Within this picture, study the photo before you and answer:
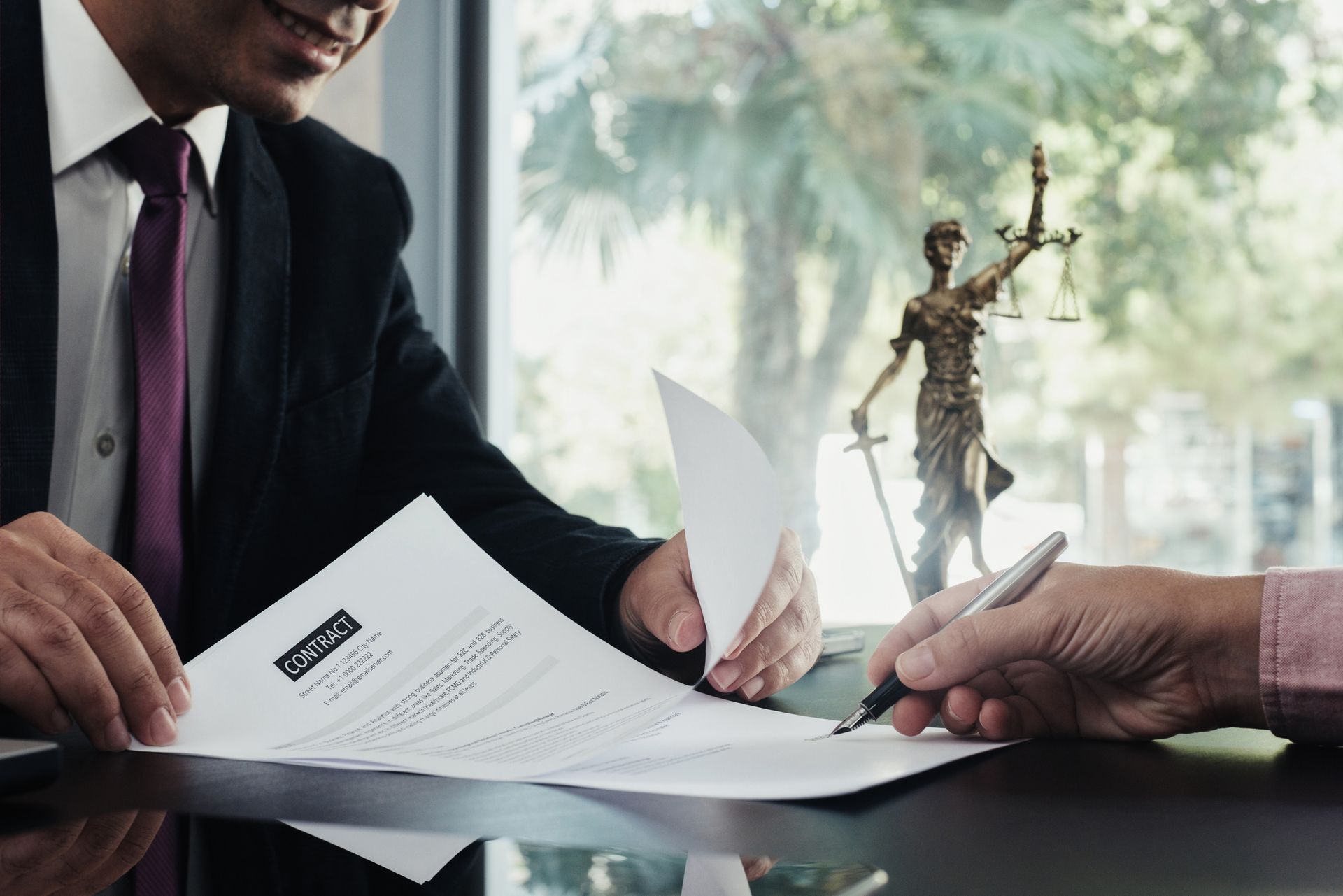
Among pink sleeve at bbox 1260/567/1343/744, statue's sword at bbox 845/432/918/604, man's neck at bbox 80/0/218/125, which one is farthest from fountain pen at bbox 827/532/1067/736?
man's neck at bbox 80/0/218/125

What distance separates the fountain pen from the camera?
596 millimetres

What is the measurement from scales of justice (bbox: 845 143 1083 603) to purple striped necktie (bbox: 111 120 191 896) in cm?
60

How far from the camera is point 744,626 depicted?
660mm

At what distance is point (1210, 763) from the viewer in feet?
1.84

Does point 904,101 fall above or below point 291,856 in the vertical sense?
above

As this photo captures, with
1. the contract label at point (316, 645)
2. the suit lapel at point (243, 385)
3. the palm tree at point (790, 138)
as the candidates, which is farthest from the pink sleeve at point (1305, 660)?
the palm tree at point (790, 138)

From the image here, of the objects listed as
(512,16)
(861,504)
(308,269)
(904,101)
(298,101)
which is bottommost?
(861,504)

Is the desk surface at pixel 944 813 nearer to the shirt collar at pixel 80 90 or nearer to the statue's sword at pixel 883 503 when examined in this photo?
the statue's sword at pixel 883 503

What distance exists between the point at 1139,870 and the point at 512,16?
2.52 metres

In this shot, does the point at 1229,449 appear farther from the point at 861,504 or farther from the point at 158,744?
the point at 158,744

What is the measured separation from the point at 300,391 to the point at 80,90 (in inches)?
12.6

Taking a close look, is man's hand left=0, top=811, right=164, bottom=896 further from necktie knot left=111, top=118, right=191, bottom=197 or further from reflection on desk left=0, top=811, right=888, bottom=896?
necktie knot left=111, top=118, right=191, bottom=197

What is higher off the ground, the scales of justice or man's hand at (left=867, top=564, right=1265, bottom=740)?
the scales of justice

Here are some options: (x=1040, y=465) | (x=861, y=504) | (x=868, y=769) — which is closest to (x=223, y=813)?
(x=868, y=769)
